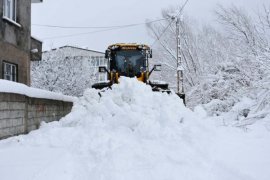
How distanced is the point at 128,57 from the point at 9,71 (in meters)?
4.56

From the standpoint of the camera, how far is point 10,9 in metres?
13.2

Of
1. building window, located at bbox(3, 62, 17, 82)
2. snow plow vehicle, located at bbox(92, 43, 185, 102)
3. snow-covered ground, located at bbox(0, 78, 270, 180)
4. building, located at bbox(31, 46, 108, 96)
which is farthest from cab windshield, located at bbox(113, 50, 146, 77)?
building, located at bbox(31, 46, 108, 96)

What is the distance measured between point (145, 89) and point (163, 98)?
0.54 meters

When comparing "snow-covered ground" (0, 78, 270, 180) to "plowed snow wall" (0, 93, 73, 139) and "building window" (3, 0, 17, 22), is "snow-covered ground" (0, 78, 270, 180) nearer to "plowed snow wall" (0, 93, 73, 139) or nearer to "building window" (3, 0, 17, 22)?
"plowed snow wall" (0, 93, 73, 139)

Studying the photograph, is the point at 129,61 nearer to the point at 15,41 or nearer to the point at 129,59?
the point at 129,59

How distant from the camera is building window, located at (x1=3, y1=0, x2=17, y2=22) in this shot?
1277 centimetres

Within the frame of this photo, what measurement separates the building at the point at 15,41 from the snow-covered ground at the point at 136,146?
17.0 ft

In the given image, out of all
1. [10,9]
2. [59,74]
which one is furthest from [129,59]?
[59,74]

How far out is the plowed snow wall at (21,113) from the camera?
299 inches

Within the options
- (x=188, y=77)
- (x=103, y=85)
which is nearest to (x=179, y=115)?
(x=103, y=85)

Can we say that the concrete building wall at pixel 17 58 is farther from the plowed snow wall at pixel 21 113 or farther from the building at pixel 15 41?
the plowed snow wall at pixel 21 113

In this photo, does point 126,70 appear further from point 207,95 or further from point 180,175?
point 180,175

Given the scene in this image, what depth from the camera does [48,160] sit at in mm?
5266

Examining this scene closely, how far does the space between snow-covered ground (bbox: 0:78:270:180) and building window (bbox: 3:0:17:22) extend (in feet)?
20.1
